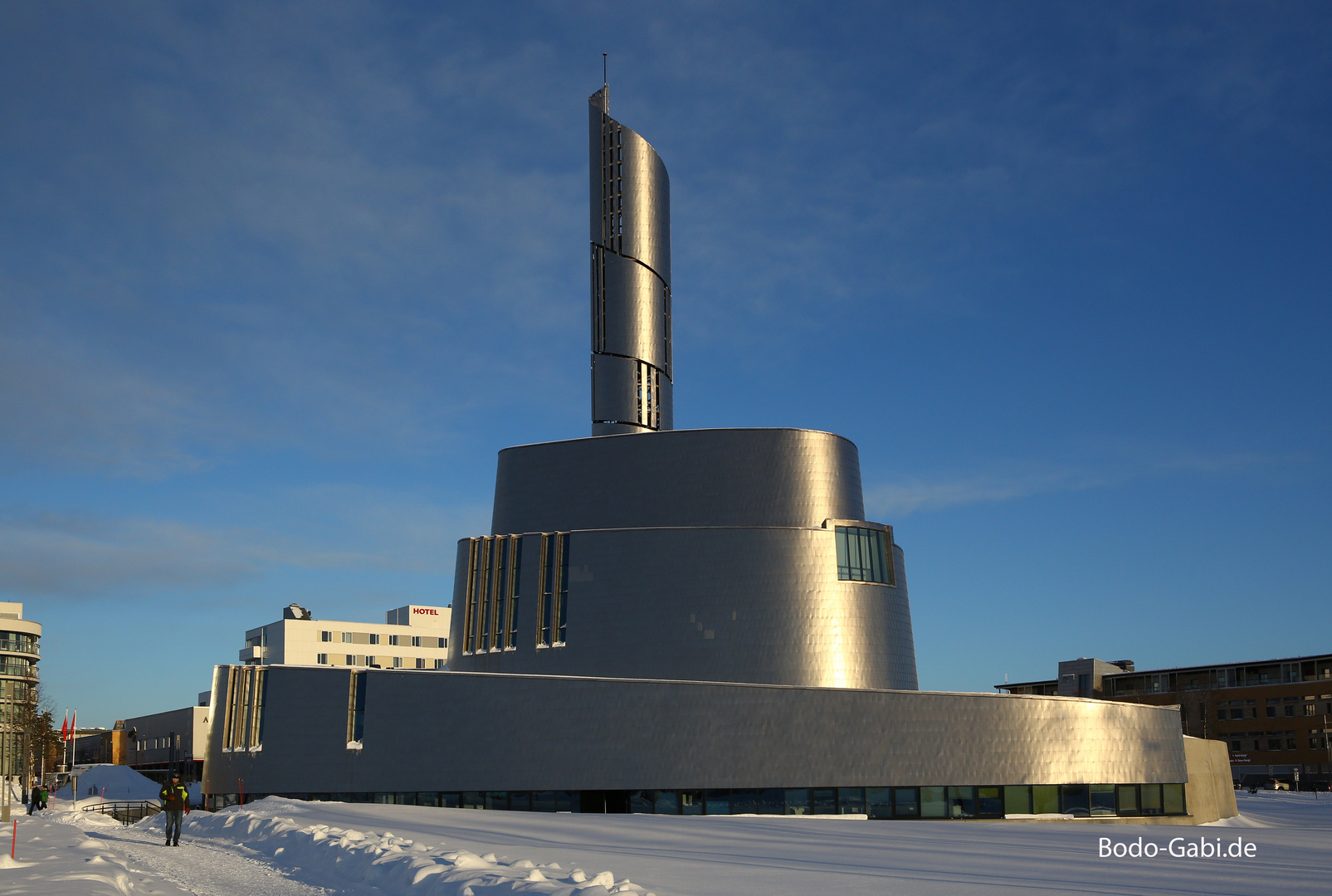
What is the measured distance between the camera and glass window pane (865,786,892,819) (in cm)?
4194

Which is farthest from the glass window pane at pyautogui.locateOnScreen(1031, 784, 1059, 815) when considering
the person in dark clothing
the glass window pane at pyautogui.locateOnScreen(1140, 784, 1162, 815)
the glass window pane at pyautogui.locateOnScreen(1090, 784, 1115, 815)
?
the person in dark clothing

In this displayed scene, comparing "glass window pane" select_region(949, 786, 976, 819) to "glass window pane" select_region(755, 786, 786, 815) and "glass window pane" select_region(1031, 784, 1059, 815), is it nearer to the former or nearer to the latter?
"glass window pane" select_region(1031, 784, 1059, 815)

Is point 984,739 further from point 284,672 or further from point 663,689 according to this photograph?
point 284,672

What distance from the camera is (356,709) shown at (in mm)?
43812

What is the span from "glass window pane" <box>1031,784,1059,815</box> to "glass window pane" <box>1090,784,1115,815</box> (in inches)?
70.2

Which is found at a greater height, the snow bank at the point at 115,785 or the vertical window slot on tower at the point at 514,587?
the vertical window slot on tower at the point at 514,587

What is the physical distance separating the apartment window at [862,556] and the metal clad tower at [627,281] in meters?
12.4

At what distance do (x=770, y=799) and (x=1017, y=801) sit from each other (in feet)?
33.1

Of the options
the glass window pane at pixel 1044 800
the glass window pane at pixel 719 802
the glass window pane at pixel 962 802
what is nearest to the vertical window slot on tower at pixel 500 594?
the glass window pane at pixel 719 802

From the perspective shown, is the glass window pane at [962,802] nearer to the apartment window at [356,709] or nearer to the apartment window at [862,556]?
the apartment window at [862,556]

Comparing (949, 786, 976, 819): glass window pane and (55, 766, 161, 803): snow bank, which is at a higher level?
(949, 786, 976, 819): glass window pane

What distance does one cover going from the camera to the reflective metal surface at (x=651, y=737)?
4172 cm

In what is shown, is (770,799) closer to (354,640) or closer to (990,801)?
(990,801)

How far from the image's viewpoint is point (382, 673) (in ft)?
145
